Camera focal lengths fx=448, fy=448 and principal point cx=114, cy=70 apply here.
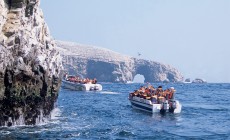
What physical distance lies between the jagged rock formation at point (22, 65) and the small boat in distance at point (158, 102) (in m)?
14.2

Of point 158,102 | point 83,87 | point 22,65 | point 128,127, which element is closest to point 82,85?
point 83,87

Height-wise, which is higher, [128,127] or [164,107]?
[164,107]

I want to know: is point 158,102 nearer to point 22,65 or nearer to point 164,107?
point 164,107

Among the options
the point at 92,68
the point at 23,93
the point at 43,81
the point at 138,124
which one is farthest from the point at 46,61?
the point at 92,68

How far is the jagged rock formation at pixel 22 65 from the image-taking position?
90.4 feet

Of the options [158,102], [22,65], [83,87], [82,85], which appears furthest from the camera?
[83,87]

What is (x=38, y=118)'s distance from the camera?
31.8m

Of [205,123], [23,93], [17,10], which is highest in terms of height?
[17,10]

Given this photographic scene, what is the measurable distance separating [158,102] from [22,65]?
1933 cm

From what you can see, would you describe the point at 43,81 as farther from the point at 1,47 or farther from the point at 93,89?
A: the point at 93,89

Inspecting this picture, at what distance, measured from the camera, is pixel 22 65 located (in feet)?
92.3

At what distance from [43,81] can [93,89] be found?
5499 cm

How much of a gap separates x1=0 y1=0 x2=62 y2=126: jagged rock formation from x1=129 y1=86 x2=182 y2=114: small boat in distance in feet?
46.6

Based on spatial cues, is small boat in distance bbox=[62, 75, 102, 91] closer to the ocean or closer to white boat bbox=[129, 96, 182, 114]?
the ocean
